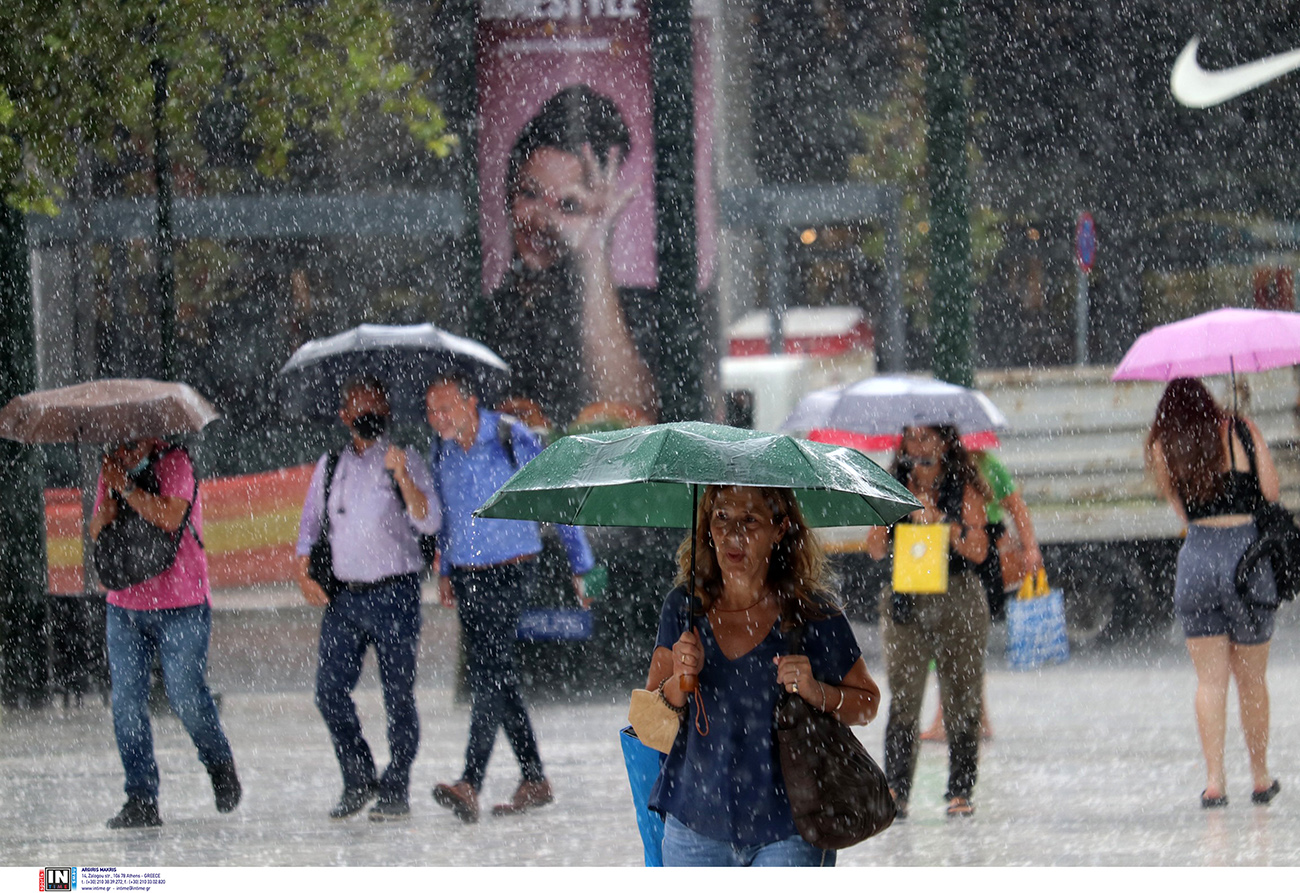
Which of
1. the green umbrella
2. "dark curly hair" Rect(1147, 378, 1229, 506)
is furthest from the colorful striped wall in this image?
the green umbrella

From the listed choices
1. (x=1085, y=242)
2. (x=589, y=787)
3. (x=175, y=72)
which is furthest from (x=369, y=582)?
(x=1085, y=242)

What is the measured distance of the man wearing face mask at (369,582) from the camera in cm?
622

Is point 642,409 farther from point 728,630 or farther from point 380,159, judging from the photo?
point 728,630

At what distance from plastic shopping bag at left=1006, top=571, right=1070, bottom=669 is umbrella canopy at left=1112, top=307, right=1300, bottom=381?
3.59 ft

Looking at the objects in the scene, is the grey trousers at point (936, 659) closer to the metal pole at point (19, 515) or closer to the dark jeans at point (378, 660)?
the dark jeans at point (378, 660)

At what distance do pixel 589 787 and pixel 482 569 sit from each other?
118 centimetres

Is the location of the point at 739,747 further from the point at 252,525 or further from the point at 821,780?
the point at 252,525

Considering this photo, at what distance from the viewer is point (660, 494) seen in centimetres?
411

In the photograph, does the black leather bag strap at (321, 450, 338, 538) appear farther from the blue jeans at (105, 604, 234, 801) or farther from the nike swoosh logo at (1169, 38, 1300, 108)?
the nike swoosh logo at (1169, 38, 1300, 108)

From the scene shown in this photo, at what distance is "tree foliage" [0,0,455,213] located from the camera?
8211 millimetres

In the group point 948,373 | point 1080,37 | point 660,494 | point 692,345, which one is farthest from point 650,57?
point 1080,37

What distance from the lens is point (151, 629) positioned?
20.5 ft

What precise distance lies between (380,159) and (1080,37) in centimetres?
568

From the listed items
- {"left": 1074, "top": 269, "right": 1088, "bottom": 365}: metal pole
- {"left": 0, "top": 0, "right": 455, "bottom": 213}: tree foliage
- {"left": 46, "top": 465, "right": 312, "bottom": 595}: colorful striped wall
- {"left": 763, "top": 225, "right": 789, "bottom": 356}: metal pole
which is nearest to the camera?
{"left": 0, "top": 0, "right": 455, "bottom": 213}: tree foliage
